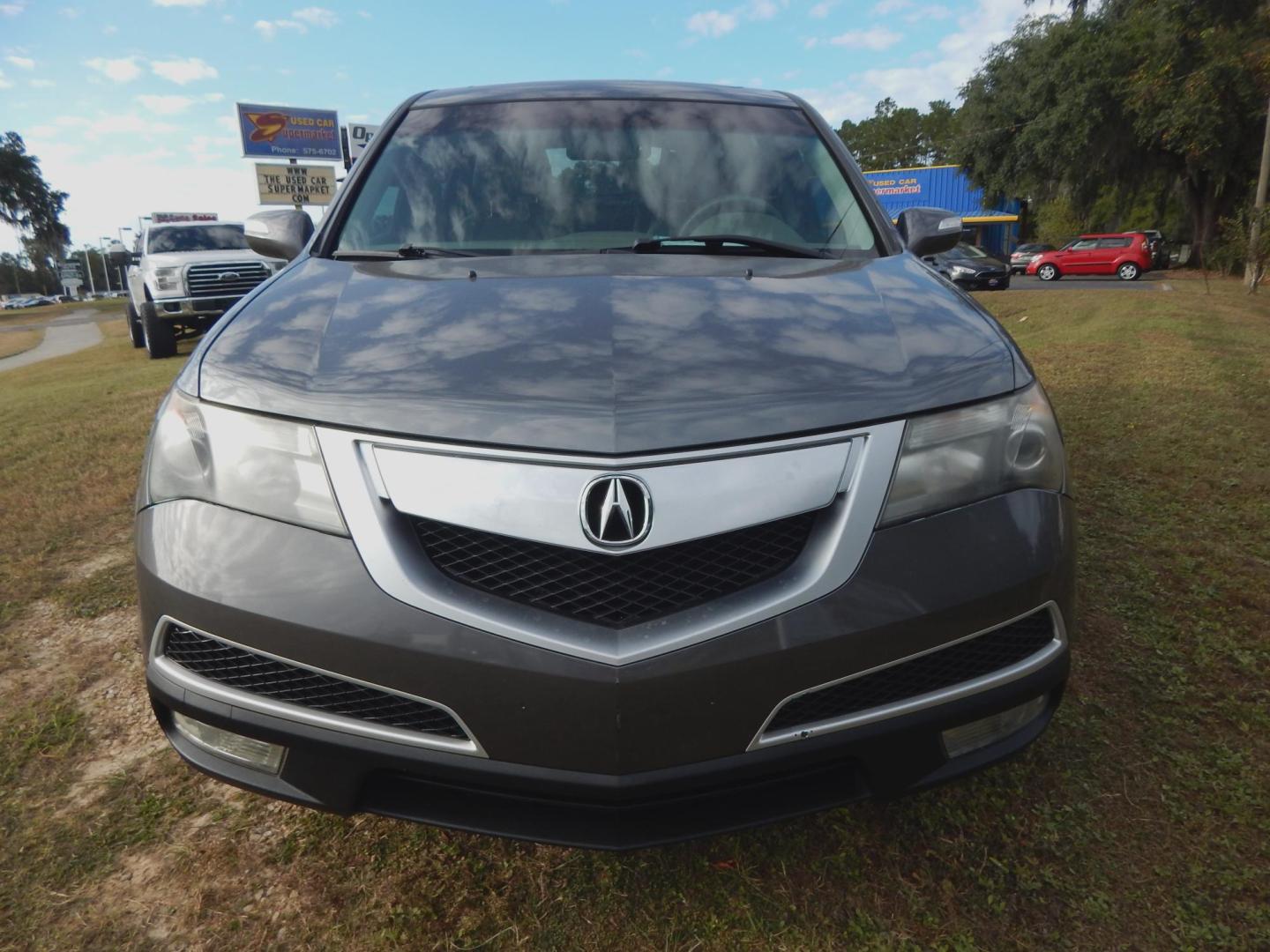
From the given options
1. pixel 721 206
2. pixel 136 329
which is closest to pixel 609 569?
pixel 721 206

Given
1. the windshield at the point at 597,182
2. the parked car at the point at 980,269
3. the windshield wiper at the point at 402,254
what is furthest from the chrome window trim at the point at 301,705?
the parked car at the point at 980,269

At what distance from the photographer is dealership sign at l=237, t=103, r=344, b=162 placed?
79.5 ft

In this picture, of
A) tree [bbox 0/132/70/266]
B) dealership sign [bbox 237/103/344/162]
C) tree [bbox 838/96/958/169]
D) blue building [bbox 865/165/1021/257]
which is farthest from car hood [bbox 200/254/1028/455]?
tree [bbox 838/96/958/169]

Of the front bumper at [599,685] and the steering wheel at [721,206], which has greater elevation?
the steering wheel at [721,206]

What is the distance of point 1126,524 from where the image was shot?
3459mm

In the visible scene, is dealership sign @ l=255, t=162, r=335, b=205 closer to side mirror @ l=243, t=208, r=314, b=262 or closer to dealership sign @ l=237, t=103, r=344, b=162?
dealership sign @ l=237, t=103, r=344, b=162

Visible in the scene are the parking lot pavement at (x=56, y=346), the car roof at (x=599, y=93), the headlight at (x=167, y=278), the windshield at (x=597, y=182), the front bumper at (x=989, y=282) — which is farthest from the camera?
the front bumper at (x=989, y=282)

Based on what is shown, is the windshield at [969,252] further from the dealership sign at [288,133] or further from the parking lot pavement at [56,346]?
the parking lot pavement at [56,346]

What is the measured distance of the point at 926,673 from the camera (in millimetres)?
1423

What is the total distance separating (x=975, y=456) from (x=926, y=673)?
388 mm

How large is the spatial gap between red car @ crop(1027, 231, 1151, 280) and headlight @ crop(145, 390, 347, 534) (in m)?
31.0

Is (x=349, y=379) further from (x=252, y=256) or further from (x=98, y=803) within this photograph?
(x=252, y=256)

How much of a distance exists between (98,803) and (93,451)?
4.26 m

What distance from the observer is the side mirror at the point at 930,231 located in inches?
103
